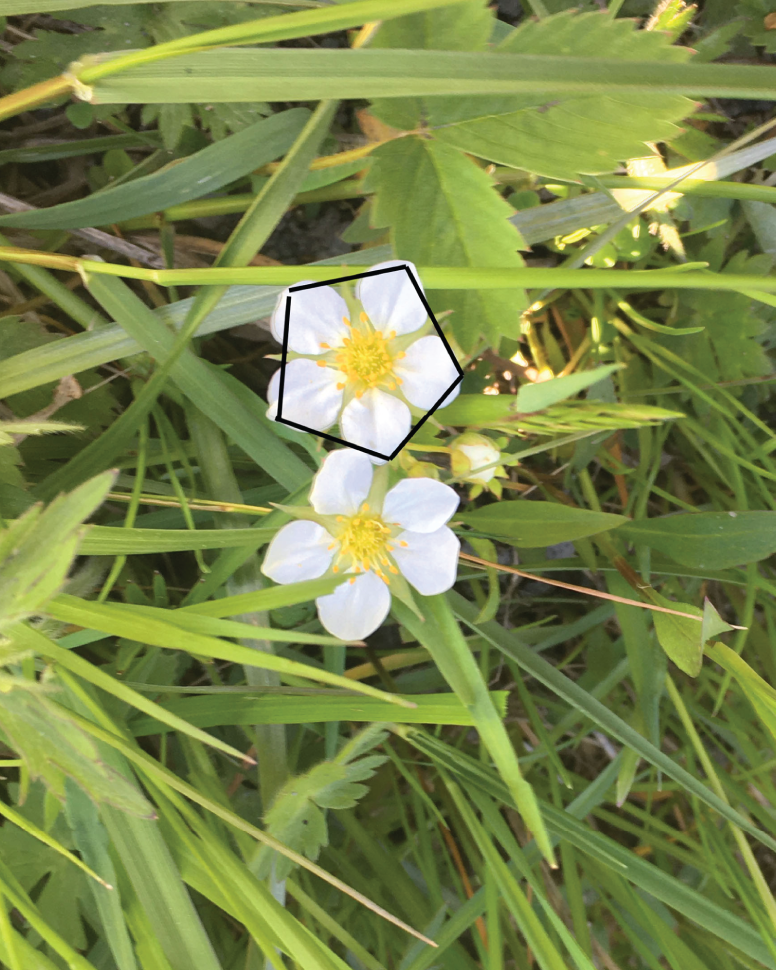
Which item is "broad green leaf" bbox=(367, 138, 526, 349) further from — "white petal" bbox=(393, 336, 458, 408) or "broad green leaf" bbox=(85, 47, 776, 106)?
"broad green leaf" bbox=(85, 47, 776, 106)

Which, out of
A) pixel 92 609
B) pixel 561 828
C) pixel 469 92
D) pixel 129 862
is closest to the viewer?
pixel 469 92

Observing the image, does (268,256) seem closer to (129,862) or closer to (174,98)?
(174,98)

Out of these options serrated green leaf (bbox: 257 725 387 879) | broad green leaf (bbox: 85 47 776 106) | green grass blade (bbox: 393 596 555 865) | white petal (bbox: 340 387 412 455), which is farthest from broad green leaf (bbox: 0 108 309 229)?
serrated green leaf (bbox: 257 725 387 879)

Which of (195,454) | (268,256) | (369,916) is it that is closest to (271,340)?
(268,256)

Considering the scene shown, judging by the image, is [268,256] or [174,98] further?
[268,256]

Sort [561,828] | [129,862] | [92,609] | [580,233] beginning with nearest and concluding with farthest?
[92,609]
[129,862]
[561,828]
[580,233]

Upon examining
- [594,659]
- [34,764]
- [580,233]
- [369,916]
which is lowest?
[369,916]
